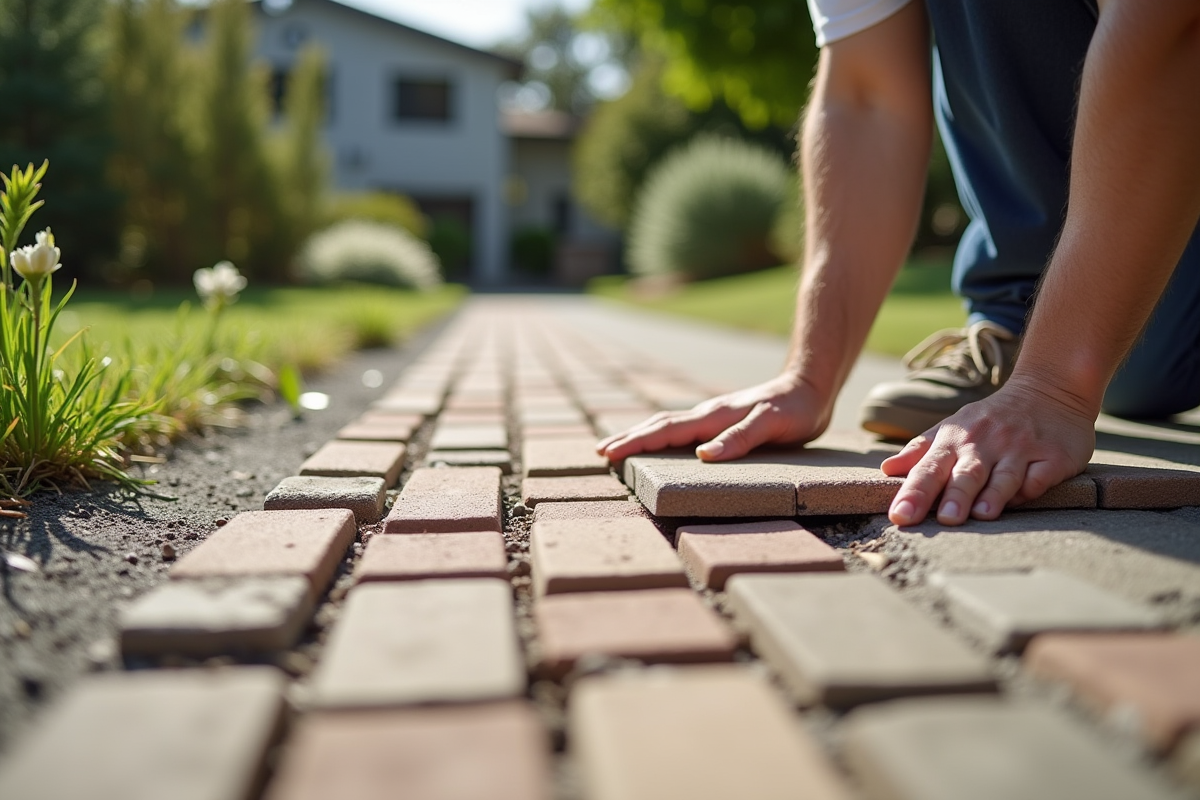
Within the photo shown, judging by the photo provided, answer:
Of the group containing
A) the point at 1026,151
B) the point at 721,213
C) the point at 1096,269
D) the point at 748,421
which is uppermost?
the point at 721,213

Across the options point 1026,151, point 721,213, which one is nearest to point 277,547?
point 1026,151

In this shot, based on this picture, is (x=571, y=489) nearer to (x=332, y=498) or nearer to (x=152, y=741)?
(x=332, y=498)

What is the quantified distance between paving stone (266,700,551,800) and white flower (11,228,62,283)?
1166 mm

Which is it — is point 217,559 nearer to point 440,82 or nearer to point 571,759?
point 571,759

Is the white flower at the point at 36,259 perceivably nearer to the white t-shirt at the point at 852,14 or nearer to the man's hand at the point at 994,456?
the man's hand at the point at 994,456

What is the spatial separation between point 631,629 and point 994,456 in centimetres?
71

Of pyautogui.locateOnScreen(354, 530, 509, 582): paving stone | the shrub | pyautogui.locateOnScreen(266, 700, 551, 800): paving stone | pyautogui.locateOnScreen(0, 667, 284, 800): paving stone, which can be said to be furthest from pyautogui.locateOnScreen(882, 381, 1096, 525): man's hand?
the shrub

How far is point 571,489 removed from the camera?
5.38 feet

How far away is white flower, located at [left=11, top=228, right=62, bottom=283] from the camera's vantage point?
152cm

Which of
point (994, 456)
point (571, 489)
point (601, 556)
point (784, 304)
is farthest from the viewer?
point (784, 304)

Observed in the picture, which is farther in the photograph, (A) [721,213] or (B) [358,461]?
(A) [721,213]

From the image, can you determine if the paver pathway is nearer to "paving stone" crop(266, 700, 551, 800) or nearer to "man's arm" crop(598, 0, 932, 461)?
"paving stone" crop(266, 700, 551, 800)

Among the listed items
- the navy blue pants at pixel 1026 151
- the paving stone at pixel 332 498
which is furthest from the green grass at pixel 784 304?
the paving stone at pixel 332 498

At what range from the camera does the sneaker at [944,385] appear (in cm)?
186
